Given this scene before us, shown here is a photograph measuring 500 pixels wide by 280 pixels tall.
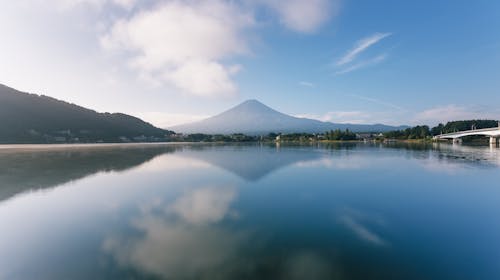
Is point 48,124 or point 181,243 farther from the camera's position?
point 48,124

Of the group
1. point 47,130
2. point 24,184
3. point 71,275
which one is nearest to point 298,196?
point 71,275

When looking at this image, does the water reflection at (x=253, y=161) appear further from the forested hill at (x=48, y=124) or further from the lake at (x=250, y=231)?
the forested hill at (x=48, y=124)

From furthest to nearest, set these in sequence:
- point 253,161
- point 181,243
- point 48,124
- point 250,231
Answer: point 48,124
point 253,161
point 250,231
point 181,243

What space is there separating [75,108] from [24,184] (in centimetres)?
11301

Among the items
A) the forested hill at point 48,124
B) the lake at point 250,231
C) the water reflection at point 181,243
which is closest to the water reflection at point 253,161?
the lake at point 250,231

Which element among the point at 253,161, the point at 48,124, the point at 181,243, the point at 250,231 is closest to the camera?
the point at 181,243

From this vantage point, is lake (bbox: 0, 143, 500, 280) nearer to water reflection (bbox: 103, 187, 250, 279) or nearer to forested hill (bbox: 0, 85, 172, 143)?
water reflection (bbox: 103, 187, 250, 279)

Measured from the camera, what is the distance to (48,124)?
271 ft

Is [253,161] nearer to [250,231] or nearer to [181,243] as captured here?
[250,231]

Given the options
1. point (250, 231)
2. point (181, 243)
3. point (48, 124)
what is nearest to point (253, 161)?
point (250, 231)

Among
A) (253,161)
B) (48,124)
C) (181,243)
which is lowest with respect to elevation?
(181,243)

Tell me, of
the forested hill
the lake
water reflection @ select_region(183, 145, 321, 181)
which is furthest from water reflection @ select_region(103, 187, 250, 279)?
the forested hill

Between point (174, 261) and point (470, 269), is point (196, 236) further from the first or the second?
point (470, 269)

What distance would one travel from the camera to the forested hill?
2810 inches
